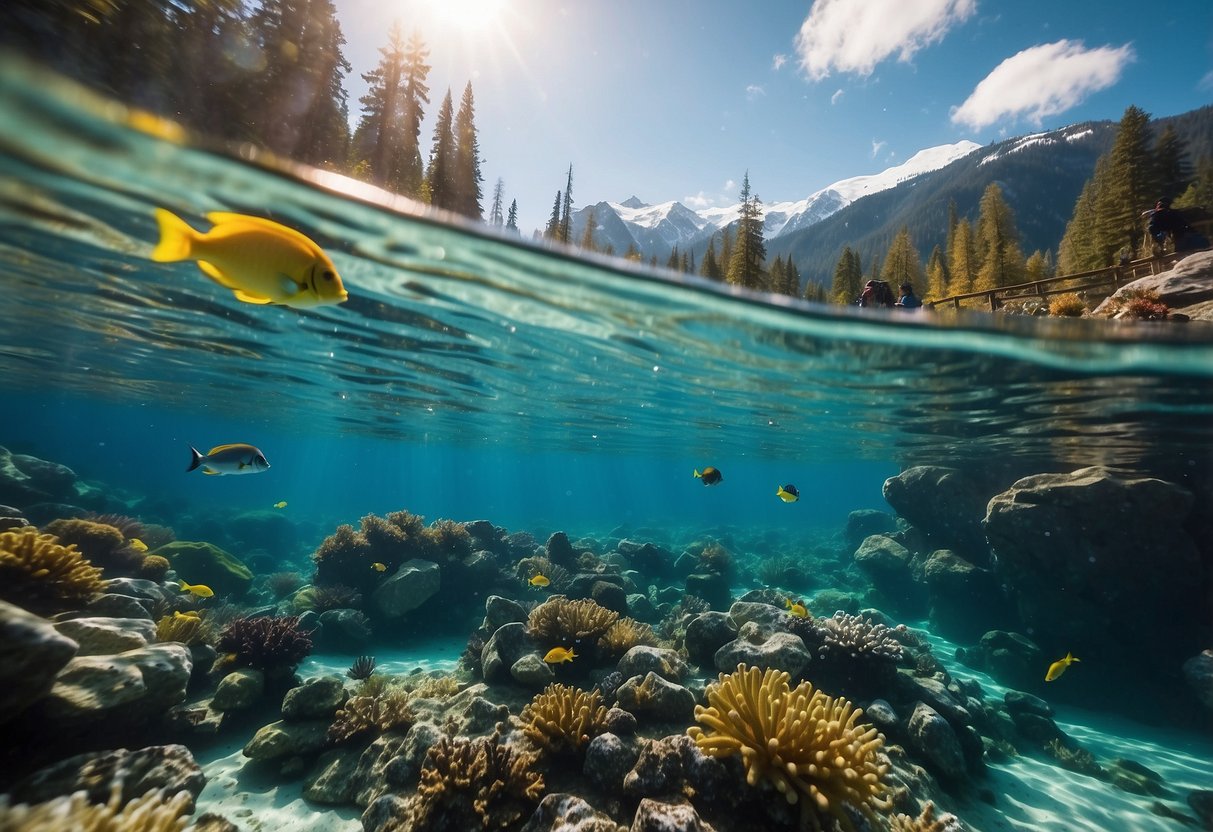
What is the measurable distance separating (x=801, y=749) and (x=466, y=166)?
127 ft

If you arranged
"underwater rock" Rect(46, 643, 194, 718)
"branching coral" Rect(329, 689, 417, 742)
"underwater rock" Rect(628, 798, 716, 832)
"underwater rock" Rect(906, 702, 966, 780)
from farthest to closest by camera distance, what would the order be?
"underwater rock" Rect(906, 702, 966, 780) → "branching coral" Rect(329, 689, 417, 742) → "underwater rock" Rect(46, 643, 194, 718) → "underwater rock" Rect(628, 798, 716, 832)

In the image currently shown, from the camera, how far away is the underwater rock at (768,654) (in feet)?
23.7

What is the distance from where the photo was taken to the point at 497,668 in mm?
7758

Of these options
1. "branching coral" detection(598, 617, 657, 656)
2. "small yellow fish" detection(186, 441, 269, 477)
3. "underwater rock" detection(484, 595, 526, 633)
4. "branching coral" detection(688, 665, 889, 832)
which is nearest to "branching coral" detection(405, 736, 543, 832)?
"branching coral" detection(688, 665, 889, 832)

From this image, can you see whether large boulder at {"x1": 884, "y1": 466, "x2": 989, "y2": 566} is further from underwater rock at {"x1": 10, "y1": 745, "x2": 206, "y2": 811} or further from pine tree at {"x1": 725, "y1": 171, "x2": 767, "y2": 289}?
underwater rock at {"x1": 10, "y1": 745, "x2": 206, "y2": 811}

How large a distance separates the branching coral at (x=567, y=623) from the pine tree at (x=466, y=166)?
29.3 meters

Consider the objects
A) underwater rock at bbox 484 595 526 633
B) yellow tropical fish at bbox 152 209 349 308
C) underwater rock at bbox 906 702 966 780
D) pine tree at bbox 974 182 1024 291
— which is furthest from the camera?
pine tree at bbox 974 182 1024 291

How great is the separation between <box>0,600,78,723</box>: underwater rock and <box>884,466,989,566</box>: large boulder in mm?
22656

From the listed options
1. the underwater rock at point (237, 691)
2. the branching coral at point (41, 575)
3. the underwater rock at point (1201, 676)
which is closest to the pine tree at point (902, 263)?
the underwater rock at point (1201, 676)

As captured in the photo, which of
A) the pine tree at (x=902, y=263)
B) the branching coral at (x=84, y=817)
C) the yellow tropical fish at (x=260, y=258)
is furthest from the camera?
the pine tree at (x=902, y=263)

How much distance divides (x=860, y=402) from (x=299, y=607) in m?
19.3

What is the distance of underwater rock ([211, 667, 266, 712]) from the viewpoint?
23.6ft

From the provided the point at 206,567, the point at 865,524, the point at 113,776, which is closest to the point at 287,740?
the point at 113,776

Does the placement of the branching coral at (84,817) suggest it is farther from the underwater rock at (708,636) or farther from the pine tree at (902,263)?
the pine tree at (902,263)
